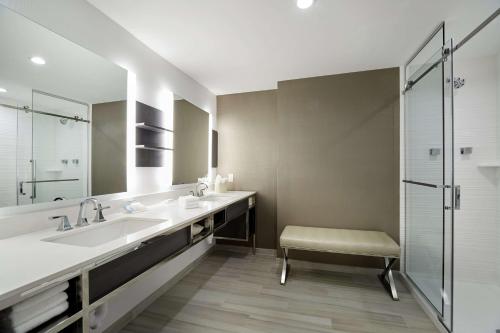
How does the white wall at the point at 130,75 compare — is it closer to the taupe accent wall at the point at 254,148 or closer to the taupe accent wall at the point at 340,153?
the taupe accent wall at the point at 254,148

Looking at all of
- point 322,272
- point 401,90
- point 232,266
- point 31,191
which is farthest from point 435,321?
point 31,191

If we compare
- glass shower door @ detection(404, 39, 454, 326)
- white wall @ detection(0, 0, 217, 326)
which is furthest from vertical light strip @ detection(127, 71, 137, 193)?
glass shower door @ detection(404, 39, 454, 326)

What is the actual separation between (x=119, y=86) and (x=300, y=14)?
149 centimetres

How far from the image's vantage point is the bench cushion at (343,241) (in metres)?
2.09

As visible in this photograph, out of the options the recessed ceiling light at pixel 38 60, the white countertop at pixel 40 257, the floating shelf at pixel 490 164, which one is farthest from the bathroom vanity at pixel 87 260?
the floating shelf at pixel 490 164

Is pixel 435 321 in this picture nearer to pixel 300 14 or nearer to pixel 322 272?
pixel 322 272

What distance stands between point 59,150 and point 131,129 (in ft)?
1.97

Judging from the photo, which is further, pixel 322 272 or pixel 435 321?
pixel 322 272

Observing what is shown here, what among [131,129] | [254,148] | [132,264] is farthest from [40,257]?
[254,148]

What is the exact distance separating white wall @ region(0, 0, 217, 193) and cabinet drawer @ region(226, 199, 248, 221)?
0.71m

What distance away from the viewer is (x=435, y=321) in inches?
68.5

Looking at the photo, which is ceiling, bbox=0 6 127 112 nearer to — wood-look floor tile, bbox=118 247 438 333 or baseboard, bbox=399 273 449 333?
wood-look floor tile, bbox=118 247 438 333

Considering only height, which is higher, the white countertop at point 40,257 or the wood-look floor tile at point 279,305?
the white countertop at point 40,257

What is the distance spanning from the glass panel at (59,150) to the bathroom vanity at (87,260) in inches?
10.3
